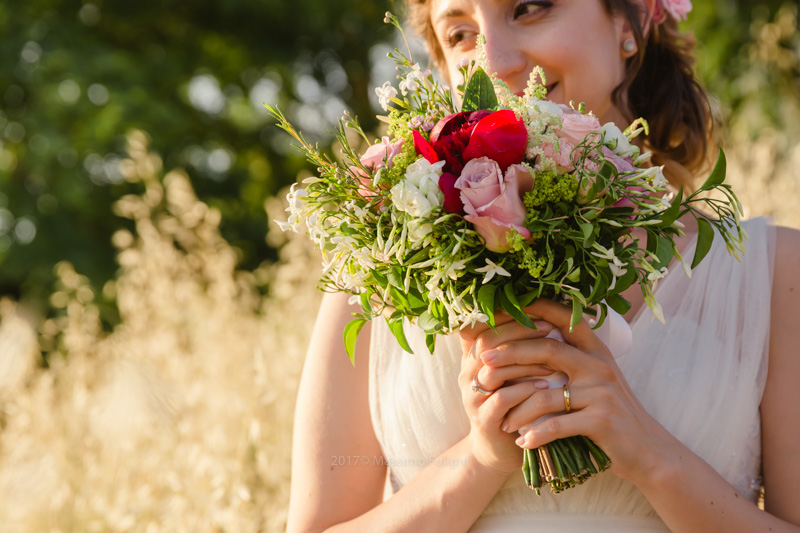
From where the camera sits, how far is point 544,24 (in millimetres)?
1937

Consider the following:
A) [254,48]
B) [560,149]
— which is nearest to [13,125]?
[254,48]

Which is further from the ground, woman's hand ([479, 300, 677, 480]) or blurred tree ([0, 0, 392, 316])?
blurred tree ([0, 0, 392, 316])

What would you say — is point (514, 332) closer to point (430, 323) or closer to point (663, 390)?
point (430, 323)

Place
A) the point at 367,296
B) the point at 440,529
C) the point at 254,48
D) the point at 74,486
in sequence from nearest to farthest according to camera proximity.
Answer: the point at 367,296
the point at 440,529
the point at 74,486
the point at 254,48

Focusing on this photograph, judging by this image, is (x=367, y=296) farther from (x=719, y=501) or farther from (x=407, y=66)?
(x=719, y=501)

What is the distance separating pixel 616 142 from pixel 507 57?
1.80ft

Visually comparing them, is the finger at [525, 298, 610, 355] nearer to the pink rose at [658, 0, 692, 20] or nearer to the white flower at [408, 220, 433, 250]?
the white flower at [408, 220, 433, 250]

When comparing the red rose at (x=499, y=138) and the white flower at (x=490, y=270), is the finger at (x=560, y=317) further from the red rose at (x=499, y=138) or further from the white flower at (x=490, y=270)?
the red rose at (x=499, y=138)

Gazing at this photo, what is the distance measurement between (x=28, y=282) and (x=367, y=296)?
321 inches

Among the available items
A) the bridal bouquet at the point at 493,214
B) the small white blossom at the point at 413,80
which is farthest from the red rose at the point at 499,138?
the small white blossom at the point at 413,80

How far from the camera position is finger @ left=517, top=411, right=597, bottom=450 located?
152 centimetres

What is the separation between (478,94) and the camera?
156cm

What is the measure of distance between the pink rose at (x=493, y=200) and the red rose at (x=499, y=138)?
18mm

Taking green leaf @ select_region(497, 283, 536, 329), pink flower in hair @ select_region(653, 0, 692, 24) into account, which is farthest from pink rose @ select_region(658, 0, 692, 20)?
green leaf @ select_region(497, 283, 536, 329)
